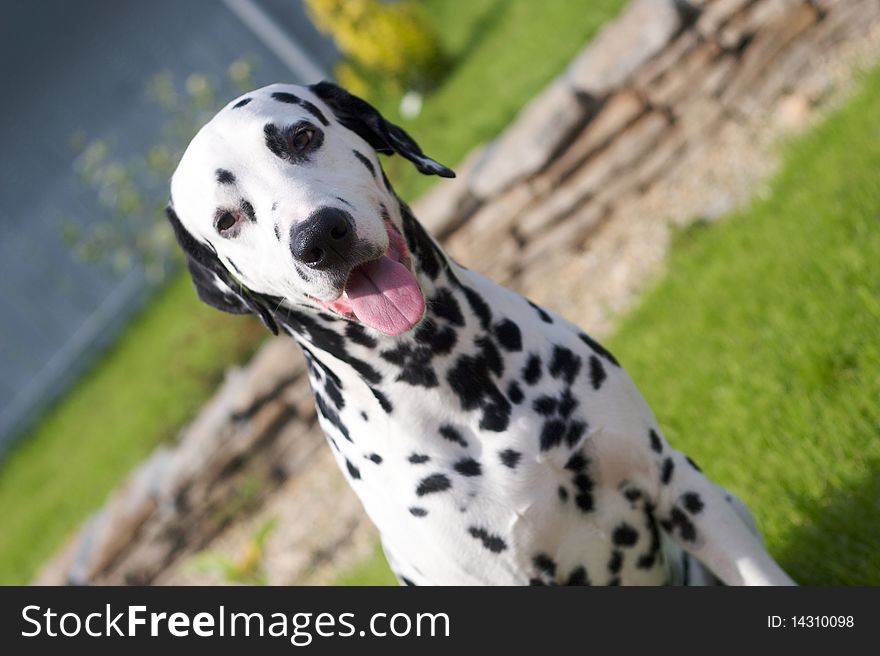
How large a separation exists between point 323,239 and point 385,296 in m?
0.24

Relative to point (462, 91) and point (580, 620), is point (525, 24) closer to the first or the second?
point (462, 91)

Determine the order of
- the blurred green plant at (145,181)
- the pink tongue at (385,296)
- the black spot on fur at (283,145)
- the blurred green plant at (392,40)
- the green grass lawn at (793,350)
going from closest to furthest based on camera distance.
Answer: the pink tongue at (385,296)
the black spot on fur at (283,145)
the green grass lawn at (793,350)
the blurred green plant at (392,40)
the blurred green plant at (145,181)

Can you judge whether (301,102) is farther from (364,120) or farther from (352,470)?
(352,470)

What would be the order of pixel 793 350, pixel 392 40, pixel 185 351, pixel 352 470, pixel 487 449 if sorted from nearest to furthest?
pixel 487 449
pixel 352 470
pixel 793 350
pixel 185 351
pixel 392 40

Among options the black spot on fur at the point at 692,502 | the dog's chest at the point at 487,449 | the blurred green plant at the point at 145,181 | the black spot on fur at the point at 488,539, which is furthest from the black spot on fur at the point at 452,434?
the blurred green plant at the point at 145,181

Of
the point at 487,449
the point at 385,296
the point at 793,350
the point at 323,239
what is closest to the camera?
the point at 323,239

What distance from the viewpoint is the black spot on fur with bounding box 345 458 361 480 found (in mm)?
3055

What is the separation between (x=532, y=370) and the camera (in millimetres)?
2947

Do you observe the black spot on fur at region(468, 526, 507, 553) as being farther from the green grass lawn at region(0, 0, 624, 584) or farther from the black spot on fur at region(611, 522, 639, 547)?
the green grass lawn at region(0, 0, 624, 584)

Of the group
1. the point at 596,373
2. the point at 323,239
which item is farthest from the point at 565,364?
the point at 323,239

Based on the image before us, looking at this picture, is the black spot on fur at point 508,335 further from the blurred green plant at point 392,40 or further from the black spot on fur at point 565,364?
the blurred green plant at point 392,40

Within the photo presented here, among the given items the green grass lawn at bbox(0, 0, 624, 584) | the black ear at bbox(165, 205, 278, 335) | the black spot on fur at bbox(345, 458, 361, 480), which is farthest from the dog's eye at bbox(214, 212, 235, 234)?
the green grass lawn at bbox(0, 0, 624, 584)

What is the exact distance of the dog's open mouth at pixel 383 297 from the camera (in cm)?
273

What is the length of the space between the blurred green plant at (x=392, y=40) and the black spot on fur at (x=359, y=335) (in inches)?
354
